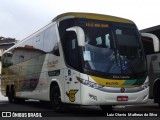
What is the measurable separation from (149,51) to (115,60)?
4823mm

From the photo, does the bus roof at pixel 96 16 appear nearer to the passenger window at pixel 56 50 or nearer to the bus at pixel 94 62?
the bus at pixel 94 62

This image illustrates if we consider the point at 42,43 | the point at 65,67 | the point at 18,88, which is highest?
the point at 42,43

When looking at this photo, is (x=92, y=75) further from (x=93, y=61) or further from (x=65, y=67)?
(x=65, y=67)

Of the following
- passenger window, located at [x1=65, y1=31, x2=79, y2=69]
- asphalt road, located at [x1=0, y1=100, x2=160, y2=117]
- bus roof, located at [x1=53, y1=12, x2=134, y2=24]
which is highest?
bus roof, located at [x1=53, y1=12, x2=134, y2=24]

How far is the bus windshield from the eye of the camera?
1082 centimetres

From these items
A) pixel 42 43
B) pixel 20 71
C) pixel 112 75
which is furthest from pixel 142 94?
pixel 20 71

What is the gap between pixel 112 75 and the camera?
1080 cm

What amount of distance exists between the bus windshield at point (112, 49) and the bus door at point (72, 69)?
41cm

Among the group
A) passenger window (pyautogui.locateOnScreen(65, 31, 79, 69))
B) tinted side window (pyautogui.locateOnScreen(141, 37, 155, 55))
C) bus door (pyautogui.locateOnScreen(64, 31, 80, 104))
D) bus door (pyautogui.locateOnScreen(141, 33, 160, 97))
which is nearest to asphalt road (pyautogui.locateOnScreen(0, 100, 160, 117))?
bus door (pyautogui.locateOnScreen(64, 31, 80, 104))

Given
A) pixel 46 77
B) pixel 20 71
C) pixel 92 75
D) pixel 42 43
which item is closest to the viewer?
pixel 92 75

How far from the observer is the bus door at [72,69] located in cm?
1095

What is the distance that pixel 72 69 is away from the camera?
36.8 ft

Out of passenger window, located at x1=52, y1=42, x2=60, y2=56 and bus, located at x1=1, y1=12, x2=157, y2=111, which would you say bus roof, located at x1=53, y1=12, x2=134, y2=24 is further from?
passenger window, located at x1=52, y1=42, x2=60, y2=56

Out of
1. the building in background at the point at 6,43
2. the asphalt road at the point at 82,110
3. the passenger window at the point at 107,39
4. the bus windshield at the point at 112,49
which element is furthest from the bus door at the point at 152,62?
the building in background at the point at 6,43
